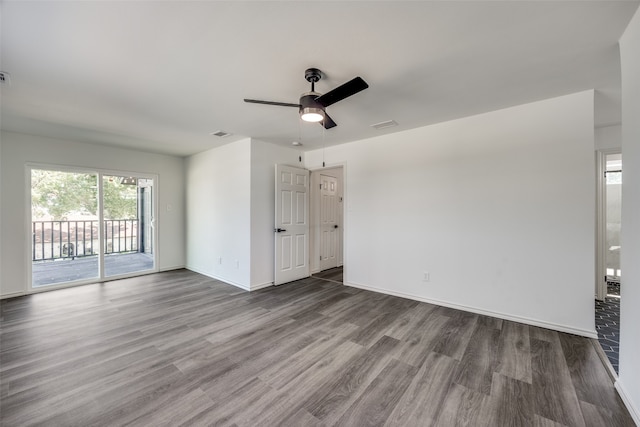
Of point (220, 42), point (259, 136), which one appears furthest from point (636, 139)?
point (259, 136)

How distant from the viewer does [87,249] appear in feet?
15.5

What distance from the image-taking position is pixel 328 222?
5.82 meters

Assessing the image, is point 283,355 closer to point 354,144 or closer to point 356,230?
point 356,230

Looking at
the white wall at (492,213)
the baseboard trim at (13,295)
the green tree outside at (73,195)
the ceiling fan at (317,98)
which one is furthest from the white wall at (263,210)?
the baseboard trim at (13,295)

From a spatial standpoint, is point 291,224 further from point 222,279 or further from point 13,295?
point 13,295

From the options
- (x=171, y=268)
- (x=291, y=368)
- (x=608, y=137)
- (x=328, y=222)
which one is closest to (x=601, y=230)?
(x=608, y=137)

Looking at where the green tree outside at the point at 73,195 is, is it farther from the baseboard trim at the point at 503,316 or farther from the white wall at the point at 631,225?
the white wall at the point at 631,225

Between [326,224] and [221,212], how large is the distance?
223cm

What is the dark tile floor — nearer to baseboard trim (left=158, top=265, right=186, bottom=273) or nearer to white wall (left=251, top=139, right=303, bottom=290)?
white wall (left=251, top=139, right=303, bottom=290)

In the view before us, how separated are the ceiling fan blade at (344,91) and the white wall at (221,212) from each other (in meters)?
2.59

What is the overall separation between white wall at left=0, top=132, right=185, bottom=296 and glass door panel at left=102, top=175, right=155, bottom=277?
23 cm

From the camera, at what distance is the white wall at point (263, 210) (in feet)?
14.3

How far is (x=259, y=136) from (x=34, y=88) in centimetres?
250

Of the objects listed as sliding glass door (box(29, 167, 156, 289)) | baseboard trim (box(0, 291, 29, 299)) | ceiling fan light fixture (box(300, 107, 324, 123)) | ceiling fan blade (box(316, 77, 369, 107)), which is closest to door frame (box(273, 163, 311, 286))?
ceiling fan light fixture (box(300, 107, 324, 123))
